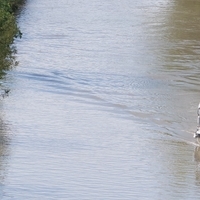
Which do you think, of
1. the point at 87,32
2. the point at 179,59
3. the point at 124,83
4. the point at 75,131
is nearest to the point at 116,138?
the point at 75,131

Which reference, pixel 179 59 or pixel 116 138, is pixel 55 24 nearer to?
pixel 179 59

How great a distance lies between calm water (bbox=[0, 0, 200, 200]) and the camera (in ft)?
53.0

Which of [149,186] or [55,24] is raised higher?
[149,186]

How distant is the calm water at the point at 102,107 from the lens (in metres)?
16.2

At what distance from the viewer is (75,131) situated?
21.4 m

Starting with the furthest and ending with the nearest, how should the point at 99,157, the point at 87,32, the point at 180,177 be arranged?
the point at 87,32 → the point at 99,157 → the point at 180,177

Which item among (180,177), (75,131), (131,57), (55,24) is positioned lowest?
(55,24)

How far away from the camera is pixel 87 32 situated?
1692 inches

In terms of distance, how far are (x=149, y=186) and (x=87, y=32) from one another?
2740cm

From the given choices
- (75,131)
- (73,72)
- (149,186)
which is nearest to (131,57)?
(73,72)

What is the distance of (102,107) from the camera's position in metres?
25.6

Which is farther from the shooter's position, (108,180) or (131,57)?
(131,57)

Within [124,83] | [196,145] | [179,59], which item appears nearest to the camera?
[196,145]

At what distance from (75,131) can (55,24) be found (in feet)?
80.3
